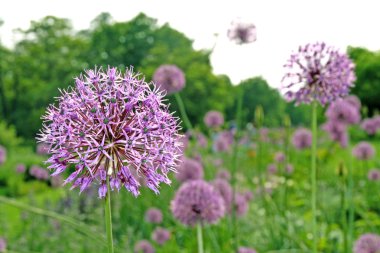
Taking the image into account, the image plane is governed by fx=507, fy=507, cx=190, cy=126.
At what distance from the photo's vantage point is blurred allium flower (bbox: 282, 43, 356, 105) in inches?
127

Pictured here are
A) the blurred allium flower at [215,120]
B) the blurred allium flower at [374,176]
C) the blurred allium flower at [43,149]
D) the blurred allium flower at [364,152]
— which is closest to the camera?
the blurred allium flower at [43,149]

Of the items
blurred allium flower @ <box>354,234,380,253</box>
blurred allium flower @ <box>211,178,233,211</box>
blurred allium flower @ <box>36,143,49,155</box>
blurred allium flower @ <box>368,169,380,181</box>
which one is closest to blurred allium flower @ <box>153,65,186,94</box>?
blurred allium flower @ <box>211,178,233,211</box>

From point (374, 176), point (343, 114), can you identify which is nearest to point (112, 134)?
point (343, 114)

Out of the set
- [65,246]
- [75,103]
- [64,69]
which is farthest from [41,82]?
[75,103]

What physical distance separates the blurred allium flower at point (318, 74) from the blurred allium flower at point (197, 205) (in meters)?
1.01

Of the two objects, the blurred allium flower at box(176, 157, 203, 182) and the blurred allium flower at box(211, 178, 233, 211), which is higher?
the blurred allium flower at box(176, 157, 203, 182)

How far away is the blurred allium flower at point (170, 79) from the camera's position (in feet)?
17.1

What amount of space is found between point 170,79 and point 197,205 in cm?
194

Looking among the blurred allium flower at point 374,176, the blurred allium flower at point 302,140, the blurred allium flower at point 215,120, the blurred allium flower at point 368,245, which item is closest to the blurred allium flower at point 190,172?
the blurred allium flower at point 368,245

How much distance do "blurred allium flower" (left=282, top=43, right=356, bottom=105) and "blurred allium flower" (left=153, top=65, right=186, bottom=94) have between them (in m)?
2.03

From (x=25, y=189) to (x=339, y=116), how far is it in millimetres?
14421

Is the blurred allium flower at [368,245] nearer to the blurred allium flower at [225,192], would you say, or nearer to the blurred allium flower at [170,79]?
the blurred allium flower at [225,192]

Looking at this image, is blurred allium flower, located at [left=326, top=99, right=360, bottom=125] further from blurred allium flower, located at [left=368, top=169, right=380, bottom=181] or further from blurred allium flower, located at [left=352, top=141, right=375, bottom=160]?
blurred allium flower, located at [left=368, top=169, right=380, bottom=181]

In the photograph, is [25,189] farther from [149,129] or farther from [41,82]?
[41,82]
